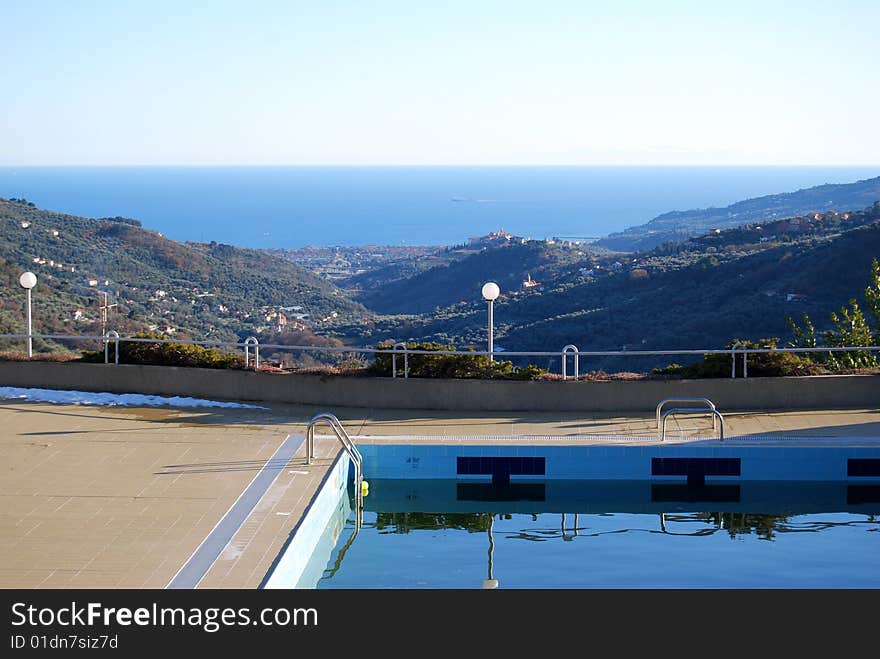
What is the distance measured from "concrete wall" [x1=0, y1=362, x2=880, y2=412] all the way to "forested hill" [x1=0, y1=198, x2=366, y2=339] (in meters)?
14.8

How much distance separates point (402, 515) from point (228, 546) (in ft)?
8.10

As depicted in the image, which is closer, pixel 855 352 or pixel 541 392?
pixel 541 392

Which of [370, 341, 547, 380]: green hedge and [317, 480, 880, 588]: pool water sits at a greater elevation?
[370, 341, 547, 380]: green hedge

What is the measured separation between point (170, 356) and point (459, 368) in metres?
3.52

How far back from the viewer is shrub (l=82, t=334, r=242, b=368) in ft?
42.6

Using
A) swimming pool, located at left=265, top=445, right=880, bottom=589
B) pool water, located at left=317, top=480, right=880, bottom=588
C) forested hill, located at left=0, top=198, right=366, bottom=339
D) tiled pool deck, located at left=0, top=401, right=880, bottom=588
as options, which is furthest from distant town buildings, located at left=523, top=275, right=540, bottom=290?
Answer: pool water, located at left=317, top=480, right=880, bottom=588

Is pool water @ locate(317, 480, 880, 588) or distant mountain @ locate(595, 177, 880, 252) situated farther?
distant mountain @ locate(595, 177, 880, 252)

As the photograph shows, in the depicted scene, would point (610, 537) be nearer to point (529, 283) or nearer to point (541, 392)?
point (541, 392)

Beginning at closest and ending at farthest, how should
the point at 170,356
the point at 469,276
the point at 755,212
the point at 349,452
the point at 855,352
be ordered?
the point at 349,452 → the point at 170,356 → the point at 855,352 → the point at 469,276 → the point at 755,212

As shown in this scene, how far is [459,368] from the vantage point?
40.5ft

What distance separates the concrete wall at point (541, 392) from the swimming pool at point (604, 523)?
1.52 meters

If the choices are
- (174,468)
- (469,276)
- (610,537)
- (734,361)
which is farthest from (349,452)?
(469,276)

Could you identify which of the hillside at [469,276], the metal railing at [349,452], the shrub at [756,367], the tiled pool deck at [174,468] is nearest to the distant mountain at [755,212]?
the hillside at [469,276]

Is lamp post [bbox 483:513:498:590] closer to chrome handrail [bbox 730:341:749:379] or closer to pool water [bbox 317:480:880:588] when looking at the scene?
pool water [bbox 317:480:880:588]
